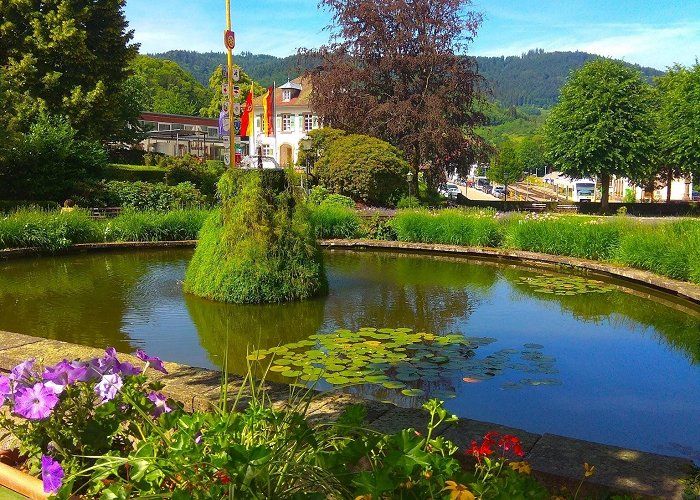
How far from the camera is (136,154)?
39094mm

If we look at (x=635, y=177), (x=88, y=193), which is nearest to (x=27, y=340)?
(x=88, y=193)

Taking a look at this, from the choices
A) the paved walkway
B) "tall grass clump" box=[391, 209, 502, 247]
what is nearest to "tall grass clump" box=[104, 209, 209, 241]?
"tall grass clump" box=[391, 209, 502, 247]

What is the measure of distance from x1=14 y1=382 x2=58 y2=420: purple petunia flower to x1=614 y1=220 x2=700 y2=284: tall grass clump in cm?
982

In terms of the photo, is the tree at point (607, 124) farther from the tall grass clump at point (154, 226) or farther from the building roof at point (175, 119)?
the building roof at point (175, 119)

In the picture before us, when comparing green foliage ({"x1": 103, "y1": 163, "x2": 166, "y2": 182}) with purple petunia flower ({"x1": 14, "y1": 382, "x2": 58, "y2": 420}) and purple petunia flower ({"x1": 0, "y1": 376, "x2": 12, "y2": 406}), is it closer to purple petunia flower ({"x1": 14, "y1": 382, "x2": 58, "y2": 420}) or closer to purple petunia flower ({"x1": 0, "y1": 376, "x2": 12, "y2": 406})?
purple petunia flower ({"x1": 0, "y1": 376, "x2": 12, "y2": 406})

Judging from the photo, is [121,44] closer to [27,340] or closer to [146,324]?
[146,324]

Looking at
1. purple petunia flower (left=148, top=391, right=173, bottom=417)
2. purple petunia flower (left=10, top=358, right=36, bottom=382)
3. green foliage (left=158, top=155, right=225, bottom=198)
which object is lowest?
purple petunia flower (left=148, top=391, right=173, bottom=417)

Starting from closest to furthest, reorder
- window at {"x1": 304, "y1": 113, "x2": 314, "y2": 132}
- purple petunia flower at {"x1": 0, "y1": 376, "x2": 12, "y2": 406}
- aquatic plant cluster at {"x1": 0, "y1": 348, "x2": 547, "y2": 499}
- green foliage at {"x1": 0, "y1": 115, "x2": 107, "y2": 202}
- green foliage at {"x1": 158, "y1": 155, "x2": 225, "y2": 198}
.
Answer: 1. aquatic plant cluster at {"x1": 0, "y1": 348, "x2": 547, "y2": 499}
2. purple petunia flower at {"x1": 0, "y1": 376, "x2": 12, "y2": 406}
3. green foliage at {"x1": 0, "y1": 115, "x2": 107, "y2": 202}
4. green foliage at {"x1": 158, "y1": 155, "x2": 225, "y2": 198}
5. window at {"x1": 304, "y1": 113, "x2": 314, "y2": 132}

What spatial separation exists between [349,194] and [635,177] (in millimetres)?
17678

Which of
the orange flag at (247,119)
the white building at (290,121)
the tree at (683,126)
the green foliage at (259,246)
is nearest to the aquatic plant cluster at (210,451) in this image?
the green foliage at (259,246)

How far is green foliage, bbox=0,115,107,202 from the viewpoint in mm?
22516

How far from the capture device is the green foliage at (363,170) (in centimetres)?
2459

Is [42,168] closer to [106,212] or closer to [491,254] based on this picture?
[106,212]

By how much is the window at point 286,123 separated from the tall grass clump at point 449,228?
139 ft
